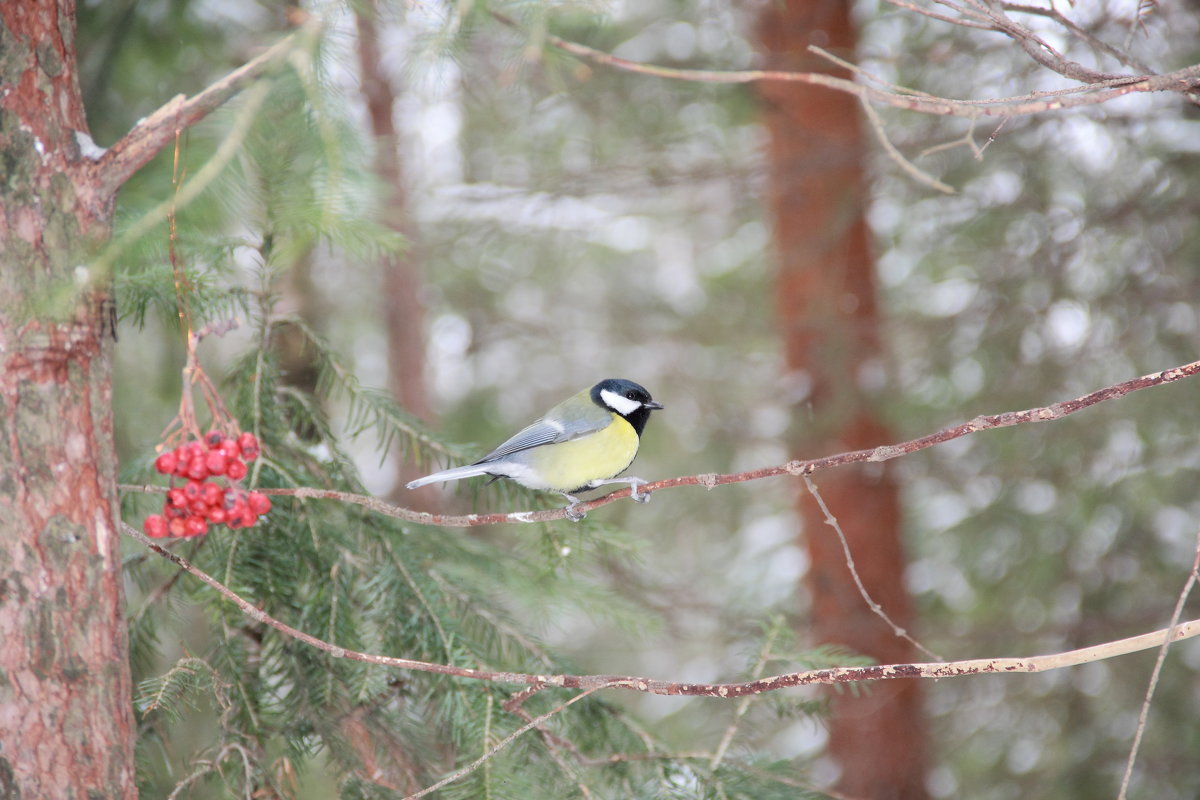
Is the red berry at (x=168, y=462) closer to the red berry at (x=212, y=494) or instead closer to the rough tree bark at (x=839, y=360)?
the red berry at (x=212, y=494)

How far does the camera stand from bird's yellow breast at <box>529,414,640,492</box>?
138 inches

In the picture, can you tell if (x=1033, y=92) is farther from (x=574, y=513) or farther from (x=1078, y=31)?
(x=574, y=513)

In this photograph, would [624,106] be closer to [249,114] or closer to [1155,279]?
[1155,279]

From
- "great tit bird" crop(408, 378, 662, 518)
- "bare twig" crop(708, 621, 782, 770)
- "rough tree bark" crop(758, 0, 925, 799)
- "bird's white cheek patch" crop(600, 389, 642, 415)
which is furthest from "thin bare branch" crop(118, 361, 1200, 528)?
"rough tree bark" crop(758, 0, 925, 799)

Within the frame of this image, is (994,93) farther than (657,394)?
No

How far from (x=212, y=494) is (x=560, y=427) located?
1823 mm

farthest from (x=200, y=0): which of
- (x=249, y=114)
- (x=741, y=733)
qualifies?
(x=741, y=733)

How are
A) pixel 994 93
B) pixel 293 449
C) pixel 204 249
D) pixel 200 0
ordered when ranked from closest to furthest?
pixel 204 249
pixel 293 449
pixel 200 0
pixel 994 93

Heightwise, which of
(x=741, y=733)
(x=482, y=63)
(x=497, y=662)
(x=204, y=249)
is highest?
(x=482, y=63)

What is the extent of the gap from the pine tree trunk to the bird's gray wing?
1572mm

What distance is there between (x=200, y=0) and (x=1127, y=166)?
4945 millimetres

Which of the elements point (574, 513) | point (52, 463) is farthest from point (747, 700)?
point (52, 463)

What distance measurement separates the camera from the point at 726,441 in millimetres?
6160

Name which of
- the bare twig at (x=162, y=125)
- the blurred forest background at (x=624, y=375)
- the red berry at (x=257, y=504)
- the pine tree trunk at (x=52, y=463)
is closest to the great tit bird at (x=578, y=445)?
the blurred forest background at (x=624, y=375)
